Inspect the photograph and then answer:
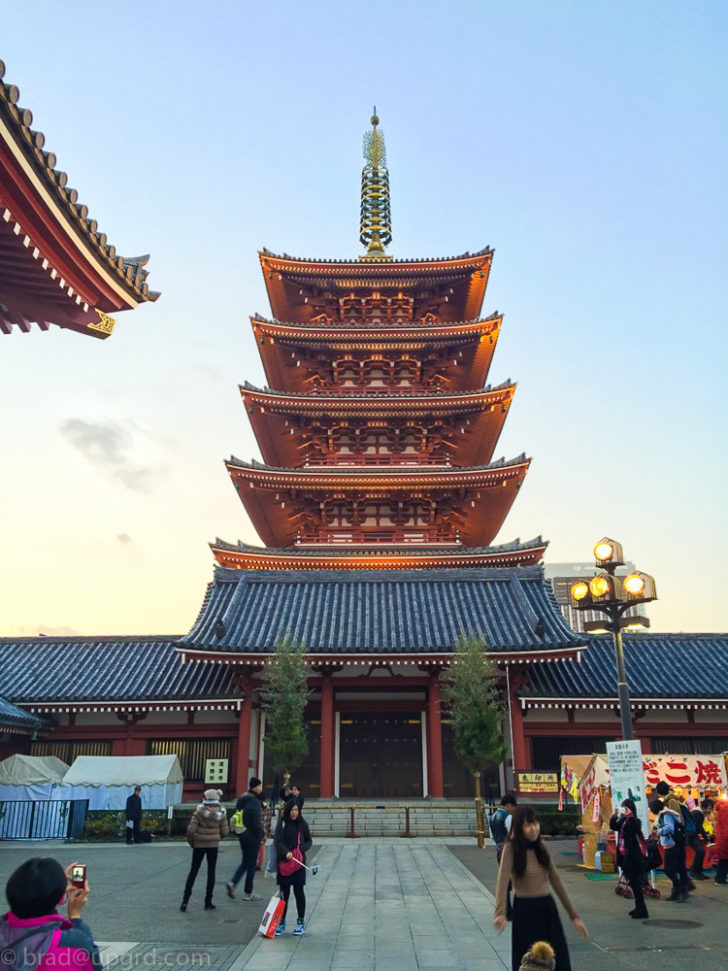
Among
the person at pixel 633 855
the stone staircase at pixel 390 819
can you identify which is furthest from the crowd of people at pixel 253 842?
the stone staircase at pixel 390 819

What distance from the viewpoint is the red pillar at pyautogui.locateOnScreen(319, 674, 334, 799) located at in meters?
22.0

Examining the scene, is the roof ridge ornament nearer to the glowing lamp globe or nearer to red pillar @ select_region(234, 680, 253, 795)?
red pillar @ select_region(234, 680, 253, 795)

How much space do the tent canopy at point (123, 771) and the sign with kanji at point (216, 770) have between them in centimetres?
→ 192

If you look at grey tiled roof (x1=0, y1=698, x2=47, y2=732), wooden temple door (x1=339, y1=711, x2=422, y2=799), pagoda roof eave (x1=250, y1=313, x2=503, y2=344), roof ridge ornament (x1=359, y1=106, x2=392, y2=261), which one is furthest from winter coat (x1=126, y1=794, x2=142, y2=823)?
roof ridge ornament (x1=359, y1=106, x2=392, y2=261)

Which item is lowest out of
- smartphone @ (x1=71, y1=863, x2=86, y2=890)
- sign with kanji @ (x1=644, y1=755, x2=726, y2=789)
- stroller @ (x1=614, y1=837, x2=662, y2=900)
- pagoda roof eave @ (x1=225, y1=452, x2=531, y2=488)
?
stroller @ (x1=614, y1=837, x2=662, y2=900)

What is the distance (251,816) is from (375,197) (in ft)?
137

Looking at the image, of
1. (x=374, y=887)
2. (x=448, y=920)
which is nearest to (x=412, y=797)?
(x=374, y=887)

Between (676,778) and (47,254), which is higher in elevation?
(47,254)

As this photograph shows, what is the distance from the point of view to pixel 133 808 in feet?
60.9

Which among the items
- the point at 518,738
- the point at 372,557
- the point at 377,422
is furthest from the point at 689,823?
the point at 377,422

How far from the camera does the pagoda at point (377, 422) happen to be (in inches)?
1212

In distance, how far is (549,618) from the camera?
24.2 meters

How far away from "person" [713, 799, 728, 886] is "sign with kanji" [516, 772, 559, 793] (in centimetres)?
922

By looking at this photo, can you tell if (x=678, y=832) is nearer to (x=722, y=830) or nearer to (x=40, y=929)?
(x=722, y=830)
